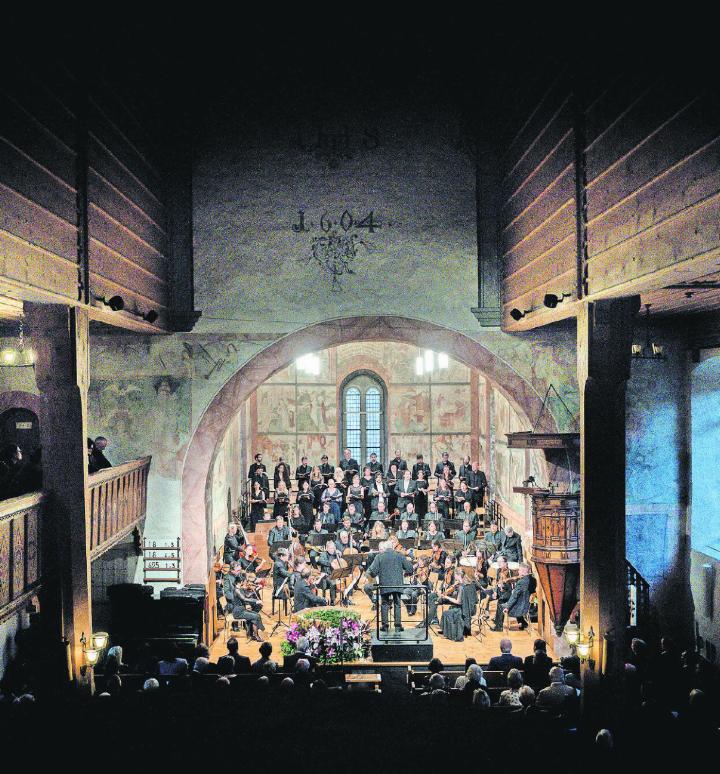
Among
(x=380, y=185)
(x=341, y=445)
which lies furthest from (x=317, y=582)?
(x=341, y=445)

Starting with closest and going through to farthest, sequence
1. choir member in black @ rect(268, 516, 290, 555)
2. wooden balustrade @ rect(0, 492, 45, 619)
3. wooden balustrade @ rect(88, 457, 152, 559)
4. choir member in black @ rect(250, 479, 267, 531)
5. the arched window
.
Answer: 1. wooden balustrade @ rect(0, 492, 45, 619)
2. wooden balustrade @ rect(88, 457, 152, 559)
3. choir member in black @ rect(268, 516, 290, 555)
4. choir member in black @ rect(250, 479, 267, 531)
5. the arched window

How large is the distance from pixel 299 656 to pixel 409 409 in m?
15.6

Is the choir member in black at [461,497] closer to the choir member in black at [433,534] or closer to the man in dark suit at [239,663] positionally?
the choir member in black at [433,534]

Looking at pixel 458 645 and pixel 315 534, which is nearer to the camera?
pixel 458 645

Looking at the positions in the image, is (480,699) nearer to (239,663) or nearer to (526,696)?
(526,696)

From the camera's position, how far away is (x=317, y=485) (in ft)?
65.6

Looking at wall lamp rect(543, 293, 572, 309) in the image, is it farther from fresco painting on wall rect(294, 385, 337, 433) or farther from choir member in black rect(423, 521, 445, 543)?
fresco painting on wall rect(294, 385, 337, 433)

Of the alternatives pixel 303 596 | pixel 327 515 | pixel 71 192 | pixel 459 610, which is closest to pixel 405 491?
pixel 327 515

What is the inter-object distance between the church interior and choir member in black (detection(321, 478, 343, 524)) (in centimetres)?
14

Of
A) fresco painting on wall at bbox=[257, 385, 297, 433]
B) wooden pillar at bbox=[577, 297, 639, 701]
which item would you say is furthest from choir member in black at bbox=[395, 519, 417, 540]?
fresco painting on wall at bbox=[257, 385, 297, 433]

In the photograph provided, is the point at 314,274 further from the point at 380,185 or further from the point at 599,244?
the point at 599,244

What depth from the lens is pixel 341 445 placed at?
2583 cm

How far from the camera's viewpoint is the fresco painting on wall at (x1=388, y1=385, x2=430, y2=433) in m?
25.6

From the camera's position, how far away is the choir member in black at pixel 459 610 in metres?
13.5
